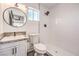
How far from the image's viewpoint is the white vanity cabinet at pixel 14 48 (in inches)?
50.0

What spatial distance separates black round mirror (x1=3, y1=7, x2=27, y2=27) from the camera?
135cm

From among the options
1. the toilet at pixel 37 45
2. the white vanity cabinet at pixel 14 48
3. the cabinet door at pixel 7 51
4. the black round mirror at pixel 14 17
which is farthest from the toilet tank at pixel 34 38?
the cabinet door at pixel 7 51

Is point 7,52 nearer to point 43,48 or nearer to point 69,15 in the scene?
point 43,48

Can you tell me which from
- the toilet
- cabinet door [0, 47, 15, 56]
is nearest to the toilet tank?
the toilet

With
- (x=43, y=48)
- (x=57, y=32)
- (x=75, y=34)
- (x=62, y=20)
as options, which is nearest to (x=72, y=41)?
(x=75, y=34)

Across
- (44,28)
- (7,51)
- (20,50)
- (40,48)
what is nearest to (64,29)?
(44,28)

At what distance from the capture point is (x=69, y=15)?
1727 millimetres

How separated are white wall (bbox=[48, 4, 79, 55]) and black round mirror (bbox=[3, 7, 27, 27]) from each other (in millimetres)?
649

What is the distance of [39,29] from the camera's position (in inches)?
63.2

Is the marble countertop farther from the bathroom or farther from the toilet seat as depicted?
the toilet seat

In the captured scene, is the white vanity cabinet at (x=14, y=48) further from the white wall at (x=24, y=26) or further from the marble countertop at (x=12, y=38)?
the white wall at (x=24, y=26)

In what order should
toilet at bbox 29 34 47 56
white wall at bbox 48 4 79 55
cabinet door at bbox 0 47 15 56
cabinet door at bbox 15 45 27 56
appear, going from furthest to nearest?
white wall at bbox 48 4 79 55 → toilet at bbox 29 34 47 56 → cabinet door at bbox 15 45 27 56 → cabinet door at bbox 0 47 15 56

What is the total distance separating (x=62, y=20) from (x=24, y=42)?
98 centimetres

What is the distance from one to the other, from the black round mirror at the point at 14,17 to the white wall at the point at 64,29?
65 centimetres
